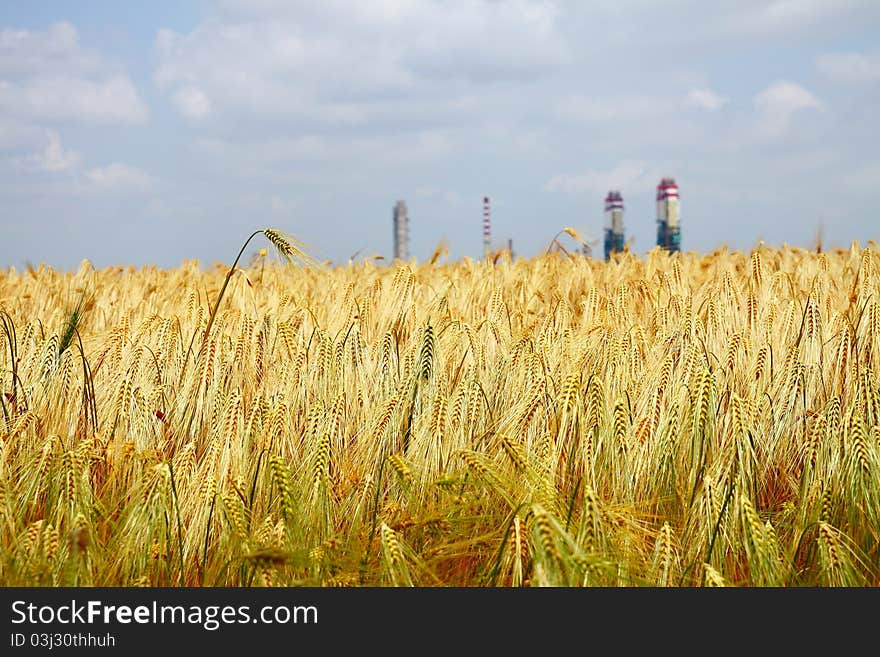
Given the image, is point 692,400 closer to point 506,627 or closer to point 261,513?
point 506,627

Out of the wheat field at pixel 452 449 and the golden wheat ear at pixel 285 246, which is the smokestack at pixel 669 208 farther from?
the golden wheat ear at pixel 285 246

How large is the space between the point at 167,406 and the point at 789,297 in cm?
231

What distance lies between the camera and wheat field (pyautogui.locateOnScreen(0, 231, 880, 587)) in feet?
4.97

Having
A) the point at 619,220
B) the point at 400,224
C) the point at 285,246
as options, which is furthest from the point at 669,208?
the point at 285,246

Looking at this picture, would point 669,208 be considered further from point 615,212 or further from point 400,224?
point 400,224

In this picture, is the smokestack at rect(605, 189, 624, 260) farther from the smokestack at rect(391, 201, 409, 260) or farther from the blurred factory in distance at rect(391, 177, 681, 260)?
the smokestack at rect(391, 201, 409, 260)

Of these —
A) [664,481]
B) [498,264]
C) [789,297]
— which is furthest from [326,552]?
[498,264]

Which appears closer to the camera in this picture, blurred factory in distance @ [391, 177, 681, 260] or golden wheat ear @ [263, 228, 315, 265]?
golden wheat ear @ [263, 228, 315, 265]

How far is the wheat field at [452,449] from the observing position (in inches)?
59.7

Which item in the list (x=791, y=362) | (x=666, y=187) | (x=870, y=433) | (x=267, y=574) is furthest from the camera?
(x=666, y=187)

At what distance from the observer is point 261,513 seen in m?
1.92

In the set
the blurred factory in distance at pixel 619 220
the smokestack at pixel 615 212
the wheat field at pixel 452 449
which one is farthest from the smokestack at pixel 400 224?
the wheat field at pixel 452 449

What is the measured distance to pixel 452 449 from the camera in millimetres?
1919

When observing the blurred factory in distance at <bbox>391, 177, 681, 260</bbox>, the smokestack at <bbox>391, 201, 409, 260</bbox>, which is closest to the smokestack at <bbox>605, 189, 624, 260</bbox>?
the blurred factory in distance at <bbox>391, 177, 681, 260</bbox>
